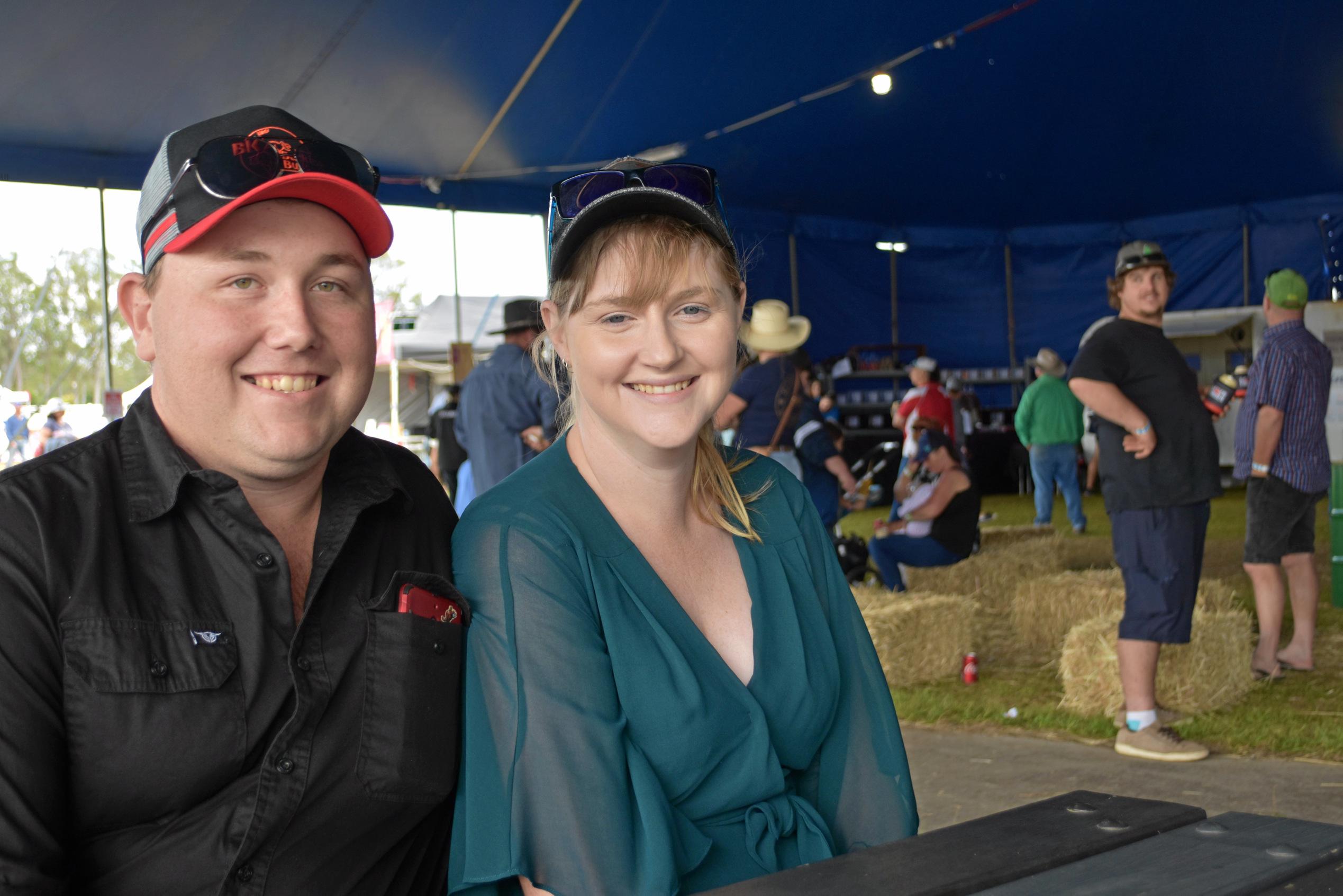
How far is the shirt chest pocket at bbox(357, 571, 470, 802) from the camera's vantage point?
4.23 ft

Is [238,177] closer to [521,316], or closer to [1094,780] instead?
[1094,780]

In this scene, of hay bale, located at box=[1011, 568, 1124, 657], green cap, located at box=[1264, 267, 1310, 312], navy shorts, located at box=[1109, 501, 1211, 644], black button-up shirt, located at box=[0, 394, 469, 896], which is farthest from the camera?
hay bale, located at box=[1011, 568, 1124, 657]

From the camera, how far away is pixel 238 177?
1.26 metres

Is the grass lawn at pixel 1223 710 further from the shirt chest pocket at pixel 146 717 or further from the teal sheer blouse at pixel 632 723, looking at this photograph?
the shirt chest pocket at pixel 146 717

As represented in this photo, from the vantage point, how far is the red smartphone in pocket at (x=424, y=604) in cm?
134

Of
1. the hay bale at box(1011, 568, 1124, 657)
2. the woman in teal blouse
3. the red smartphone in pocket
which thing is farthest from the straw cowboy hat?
the red smartphone in pocket

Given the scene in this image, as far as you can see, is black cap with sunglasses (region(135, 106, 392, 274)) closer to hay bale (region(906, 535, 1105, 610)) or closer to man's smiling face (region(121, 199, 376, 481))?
man's smiling face (region(121, 199, 376, 481))

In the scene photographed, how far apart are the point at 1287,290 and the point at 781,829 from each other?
4.01 m

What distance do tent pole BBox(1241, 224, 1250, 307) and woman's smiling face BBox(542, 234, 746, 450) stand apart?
15157mm

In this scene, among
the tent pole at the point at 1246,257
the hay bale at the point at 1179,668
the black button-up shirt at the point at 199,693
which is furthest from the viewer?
the tent pole at the point at 1246,257

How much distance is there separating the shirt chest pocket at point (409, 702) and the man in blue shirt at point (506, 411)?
414 cm

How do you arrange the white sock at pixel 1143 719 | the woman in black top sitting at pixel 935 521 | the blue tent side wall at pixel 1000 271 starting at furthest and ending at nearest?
the blue tent side wall at pixel 1000 271 < the woman in black top sitting at pixel 935 521 < the white sock at pixel 1143 719

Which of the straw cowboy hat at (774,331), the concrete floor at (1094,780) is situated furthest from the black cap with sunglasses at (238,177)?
the straw cowboy hat at (774,331)

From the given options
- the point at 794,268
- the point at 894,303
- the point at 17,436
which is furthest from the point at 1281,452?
the point at 17,436
